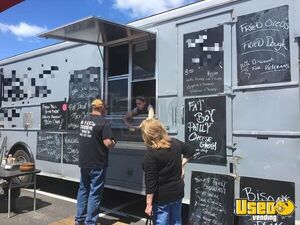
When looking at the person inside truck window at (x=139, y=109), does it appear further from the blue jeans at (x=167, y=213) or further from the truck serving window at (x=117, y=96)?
the blue jeans at (x=167, y=213)

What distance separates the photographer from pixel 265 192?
4.25 meters

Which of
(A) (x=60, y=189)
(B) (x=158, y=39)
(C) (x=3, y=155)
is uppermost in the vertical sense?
(B) (x=158, y=39)

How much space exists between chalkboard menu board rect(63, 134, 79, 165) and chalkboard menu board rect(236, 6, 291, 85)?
3317mm

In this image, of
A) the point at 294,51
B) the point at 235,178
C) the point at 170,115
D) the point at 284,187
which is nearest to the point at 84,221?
the point at 170,115

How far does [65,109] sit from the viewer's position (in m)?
7.02

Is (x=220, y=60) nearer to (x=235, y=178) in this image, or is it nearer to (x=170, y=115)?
(x=170, y=115)

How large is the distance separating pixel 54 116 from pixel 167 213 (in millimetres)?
4063

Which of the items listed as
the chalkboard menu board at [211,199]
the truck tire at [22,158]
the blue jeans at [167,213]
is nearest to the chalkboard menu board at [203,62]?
the chalkboard menu board at [211,199]

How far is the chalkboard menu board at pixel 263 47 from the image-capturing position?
4160mm

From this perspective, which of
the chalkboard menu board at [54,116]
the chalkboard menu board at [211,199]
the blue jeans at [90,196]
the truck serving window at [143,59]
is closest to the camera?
the chalkboard menu board at [211,199]

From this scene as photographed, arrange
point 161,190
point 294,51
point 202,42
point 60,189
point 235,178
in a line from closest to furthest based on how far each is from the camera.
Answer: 1. point 161,190
2. point 294,51
3. point 235,178
4. point 202,42
5. point 60,189

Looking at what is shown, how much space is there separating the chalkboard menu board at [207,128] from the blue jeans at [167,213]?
1.04 metres

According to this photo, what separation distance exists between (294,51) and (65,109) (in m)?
4.29

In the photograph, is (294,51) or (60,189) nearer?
(294,51)
